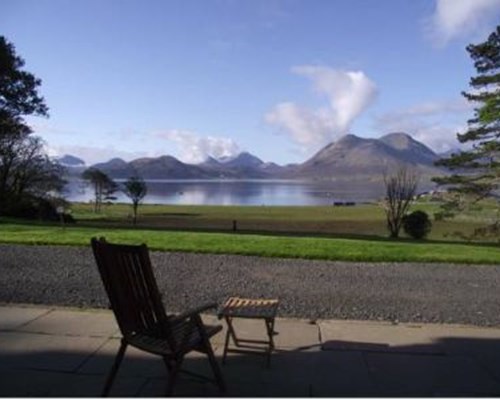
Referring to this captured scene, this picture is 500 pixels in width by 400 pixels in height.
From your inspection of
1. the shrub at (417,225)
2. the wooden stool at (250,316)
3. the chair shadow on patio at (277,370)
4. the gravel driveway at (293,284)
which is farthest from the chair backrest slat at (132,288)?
the shrub at (417,225)

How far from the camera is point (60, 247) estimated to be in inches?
500

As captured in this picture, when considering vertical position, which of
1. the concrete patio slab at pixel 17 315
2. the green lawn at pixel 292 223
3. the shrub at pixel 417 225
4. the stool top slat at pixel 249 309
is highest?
the stool top slat at pixel 249 309

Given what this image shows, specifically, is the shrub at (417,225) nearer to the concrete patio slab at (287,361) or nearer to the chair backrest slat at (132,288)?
the concrete patio slab at (287,361)

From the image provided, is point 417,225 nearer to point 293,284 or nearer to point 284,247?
point 284,247

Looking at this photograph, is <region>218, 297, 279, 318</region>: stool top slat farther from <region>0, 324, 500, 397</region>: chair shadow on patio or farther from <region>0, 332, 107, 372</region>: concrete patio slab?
<region>0, 332, 107, 372</region>: concrete patio slab

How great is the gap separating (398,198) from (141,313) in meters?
30.1

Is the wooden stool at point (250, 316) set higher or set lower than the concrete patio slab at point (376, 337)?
higher

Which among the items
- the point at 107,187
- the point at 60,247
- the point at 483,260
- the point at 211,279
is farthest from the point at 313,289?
the point at 107,187

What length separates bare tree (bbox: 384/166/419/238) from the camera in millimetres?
31181

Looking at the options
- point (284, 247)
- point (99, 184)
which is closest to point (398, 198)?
point (284, 247)

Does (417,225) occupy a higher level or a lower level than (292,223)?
higher

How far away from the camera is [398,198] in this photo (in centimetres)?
3300

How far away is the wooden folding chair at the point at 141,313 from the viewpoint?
159 inches

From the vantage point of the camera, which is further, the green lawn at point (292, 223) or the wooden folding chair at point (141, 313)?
the green lawn at point (292, 223)
